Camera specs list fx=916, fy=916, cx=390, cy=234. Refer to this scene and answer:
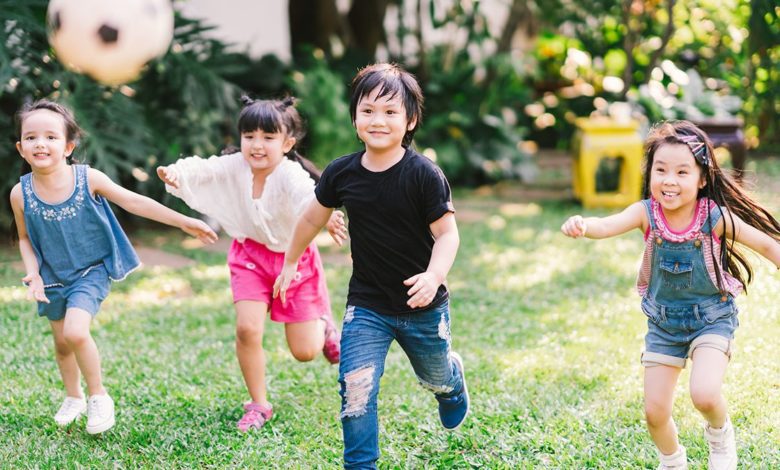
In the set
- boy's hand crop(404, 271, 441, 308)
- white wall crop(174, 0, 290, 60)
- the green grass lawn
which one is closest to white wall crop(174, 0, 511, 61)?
white wall crop(174, 0, 290, 60)

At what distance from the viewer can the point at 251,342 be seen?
135 inches

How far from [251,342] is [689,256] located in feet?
5.29

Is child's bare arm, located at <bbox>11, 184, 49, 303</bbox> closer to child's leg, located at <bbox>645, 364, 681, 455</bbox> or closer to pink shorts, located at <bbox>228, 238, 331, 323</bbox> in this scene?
pink shorts, located at <bbox>228, 238, 331, 323</bbox>

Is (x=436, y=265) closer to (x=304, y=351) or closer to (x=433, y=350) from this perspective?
(x=433, y=350)

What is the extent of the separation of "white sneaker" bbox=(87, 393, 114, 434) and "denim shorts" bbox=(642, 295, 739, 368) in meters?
1.88

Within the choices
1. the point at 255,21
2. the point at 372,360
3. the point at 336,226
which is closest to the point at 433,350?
the point at 372,360

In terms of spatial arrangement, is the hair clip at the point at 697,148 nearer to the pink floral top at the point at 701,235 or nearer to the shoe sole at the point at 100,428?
the pink floral top at the point at 701,235

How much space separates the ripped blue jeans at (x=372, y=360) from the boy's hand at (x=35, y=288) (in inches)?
43.3

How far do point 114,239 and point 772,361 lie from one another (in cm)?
273

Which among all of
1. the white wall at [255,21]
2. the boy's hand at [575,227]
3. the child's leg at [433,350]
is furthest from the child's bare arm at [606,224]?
the white wall at [255,21]

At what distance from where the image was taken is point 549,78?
12.3 m

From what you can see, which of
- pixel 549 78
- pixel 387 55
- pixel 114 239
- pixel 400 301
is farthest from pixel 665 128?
pixel 549 78

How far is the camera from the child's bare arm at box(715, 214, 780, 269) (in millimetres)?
2643

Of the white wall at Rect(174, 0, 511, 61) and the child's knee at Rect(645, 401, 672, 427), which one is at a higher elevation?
the child's knee at Rect(645, 401, 672, 427)
